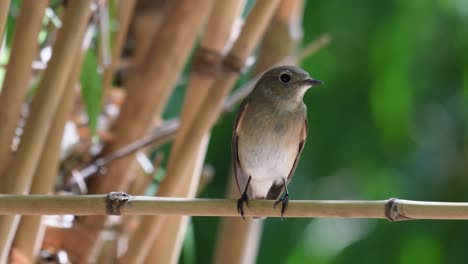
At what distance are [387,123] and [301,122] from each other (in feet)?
3.28

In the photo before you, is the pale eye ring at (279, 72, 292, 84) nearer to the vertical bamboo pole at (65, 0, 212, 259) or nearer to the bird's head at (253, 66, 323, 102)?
the bird's head at (253, 66, 323, 102)

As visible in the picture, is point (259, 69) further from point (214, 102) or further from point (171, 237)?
point (171, 237)

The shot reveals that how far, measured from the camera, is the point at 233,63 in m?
2.43

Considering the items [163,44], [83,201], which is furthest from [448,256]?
[83,201]

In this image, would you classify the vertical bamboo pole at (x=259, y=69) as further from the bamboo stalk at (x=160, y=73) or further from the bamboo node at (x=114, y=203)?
the bamboo node at (x=114, y=203)

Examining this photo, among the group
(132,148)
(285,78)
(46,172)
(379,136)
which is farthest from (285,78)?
(379,136)

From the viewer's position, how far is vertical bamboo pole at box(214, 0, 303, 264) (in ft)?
8.01

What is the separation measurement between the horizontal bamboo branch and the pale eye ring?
1.25m

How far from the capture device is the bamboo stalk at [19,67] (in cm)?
206

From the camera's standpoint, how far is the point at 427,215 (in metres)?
1.53

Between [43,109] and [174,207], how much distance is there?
1.77 ft

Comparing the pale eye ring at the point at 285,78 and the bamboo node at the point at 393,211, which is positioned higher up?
the pale eye ring at the point at 285,78

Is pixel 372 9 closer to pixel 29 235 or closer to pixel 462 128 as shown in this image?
pixel 462 128

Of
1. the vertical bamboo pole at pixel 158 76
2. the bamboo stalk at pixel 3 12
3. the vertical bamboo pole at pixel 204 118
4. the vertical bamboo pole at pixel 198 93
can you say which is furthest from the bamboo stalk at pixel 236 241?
the bamboo stalk at pixel 3 12
